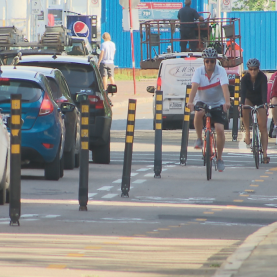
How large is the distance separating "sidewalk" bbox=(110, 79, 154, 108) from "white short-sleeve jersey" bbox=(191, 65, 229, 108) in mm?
17150

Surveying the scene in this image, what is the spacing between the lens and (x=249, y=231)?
8297mm

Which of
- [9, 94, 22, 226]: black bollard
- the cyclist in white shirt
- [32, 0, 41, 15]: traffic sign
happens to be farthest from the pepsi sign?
[9, 94, 22, 226]: black bollard

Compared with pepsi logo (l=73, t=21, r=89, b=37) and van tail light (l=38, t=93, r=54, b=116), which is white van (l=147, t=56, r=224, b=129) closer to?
van tail light (l=38, t=93, r=54, b=116)

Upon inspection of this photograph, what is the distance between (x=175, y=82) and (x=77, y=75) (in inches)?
267

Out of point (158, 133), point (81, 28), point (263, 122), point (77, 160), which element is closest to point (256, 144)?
point (263, 122)

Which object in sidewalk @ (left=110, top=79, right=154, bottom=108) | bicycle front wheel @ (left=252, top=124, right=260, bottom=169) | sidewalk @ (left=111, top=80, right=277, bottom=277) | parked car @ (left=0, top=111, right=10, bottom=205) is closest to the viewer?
sidewalk @ (left=111, top=80, right=277, bottom=277)

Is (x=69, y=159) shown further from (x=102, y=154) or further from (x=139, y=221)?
(x=139, y=221)

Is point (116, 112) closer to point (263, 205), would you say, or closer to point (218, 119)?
point (218, 119)

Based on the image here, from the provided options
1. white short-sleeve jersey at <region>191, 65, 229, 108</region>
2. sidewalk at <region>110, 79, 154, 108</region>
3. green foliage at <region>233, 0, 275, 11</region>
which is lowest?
sidewalk at <region>110, 79, 154, 108</region>

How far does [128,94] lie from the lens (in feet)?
113

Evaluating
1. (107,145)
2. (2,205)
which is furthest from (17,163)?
(107,145)

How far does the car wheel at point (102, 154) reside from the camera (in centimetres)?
1545

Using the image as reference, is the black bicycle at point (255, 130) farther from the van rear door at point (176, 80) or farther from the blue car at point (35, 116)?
the van rear door at point (176, 80)

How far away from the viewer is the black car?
1469cm
